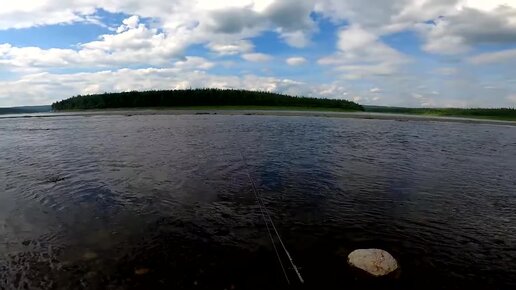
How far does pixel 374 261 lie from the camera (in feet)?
30.1

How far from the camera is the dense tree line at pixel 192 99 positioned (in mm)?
152750

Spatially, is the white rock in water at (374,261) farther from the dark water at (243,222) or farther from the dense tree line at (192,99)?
the dense tree line at (192,99)

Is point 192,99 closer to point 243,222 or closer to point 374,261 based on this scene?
point 243,222

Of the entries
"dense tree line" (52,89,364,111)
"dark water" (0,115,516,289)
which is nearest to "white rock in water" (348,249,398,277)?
"dark water" (0,115,516,289)

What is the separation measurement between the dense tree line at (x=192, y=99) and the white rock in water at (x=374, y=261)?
14582cm

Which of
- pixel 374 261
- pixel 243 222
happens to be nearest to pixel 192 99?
pixel 243 222

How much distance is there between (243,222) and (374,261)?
456cm

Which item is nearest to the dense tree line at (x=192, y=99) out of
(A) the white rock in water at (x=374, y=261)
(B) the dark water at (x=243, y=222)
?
(B) the dark water at (x=243, y=222)

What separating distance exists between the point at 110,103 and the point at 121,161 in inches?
5720

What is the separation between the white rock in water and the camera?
8992 mm

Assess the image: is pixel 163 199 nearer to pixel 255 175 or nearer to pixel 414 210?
pixel 255 175

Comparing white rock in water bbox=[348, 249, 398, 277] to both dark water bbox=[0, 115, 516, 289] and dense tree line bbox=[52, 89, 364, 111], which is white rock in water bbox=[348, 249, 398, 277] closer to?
dark water bbox=[0, 115, 516, 289]

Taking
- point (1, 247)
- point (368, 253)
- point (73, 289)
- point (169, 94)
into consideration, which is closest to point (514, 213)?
point (368, 253)

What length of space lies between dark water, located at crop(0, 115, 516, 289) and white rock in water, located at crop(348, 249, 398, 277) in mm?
312
